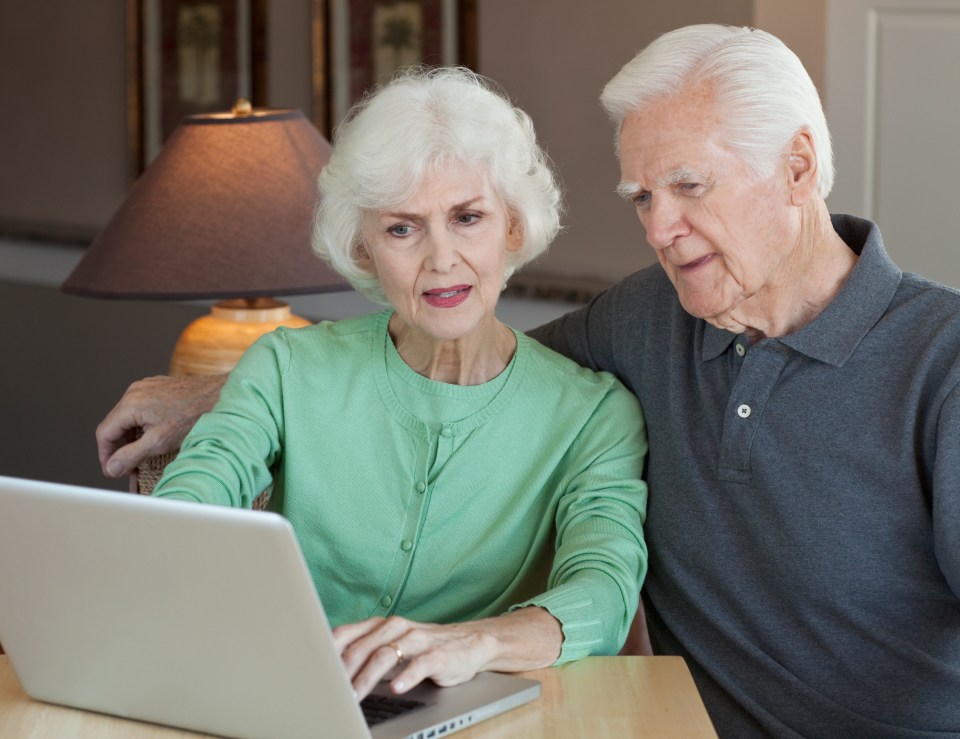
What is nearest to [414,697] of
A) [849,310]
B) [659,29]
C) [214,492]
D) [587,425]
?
[214,492]

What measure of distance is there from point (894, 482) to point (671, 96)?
527mm

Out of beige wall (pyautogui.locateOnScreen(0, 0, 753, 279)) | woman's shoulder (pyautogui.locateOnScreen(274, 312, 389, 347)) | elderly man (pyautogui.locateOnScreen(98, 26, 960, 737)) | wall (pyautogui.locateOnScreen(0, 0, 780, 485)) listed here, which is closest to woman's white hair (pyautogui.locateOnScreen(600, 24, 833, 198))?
elderly man (pyautogui.locateOnScreen(98, 26, 960, 737))

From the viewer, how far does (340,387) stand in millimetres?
1824

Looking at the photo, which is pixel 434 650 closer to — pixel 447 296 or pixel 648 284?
pixel 447 296

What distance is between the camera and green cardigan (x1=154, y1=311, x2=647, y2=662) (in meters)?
1.75

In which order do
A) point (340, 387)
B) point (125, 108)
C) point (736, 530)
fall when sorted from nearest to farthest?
point (736, 530) → point (340, 387) → point (125, 108)

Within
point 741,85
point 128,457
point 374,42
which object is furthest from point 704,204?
point 374,42

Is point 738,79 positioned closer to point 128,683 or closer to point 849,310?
point 849,310

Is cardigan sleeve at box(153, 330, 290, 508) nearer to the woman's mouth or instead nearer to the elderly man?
the woman's mouth

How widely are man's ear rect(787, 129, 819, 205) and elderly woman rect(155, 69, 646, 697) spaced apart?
361 millimetres

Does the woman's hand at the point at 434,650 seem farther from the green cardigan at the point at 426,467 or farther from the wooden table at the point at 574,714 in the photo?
the green cardigan at the point at 426,467

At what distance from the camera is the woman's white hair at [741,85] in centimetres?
157

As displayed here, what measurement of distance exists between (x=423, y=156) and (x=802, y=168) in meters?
0.47

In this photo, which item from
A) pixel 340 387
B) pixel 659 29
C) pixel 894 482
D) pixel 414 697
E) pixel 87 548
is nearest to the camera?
pixel 87 548
